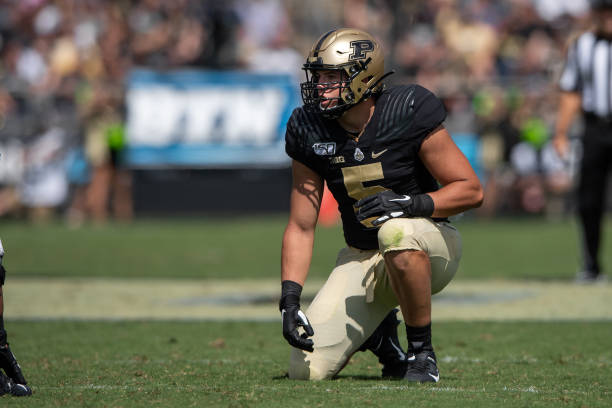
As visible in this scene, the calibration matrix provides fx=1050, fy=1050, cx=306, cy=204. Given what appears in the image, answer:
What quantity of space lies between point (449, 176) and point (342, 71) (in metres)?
0.61

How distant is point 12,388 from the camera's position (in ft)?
12.1

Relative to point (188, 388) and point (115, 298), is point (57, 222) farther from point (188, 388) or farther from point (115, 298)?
point (188, 388)

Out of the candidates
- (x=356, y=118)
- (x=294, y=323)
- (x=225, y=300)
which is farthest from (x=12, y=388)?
(x=225, y=300)

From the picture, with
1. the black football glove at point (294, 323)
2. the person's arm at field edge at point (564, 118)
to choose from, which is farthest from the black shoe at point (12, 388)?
the person's arm at field edge at point (564, 118)

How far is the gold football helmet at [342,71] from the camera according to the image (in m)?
4.23

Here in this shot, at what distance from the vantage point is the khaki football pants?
413cm

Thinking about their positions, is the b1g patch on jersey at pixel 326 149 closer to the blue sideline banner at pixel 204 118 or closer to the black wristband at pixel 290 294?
the black wristband at pixel 290 294

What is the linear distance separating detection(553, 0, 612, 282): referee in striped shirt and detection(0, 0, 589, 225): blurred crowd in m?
6.22

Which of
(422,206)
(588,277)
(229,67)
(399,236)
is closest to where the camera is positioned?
(399,236)

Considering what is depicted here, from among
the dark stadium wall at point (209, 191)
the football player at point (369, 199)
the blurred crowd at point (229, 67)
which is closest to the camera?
the football player at point (369, 199)

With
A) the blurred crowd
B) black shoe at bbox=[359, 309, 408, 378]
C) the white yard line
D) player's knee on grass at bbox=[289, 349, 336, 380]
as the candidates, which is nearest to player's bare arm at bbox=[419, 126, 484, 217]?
black shoe at bbox=[359, 309, 408, 378]

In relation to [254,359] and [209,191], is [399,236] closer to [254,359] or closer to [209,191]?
[254,359]

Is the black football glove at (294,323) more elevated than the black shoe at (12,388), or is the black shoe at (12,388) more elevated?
the black football glove at (294,323)

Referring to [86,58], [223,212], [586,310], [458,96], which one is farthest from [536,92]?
[586,310]
